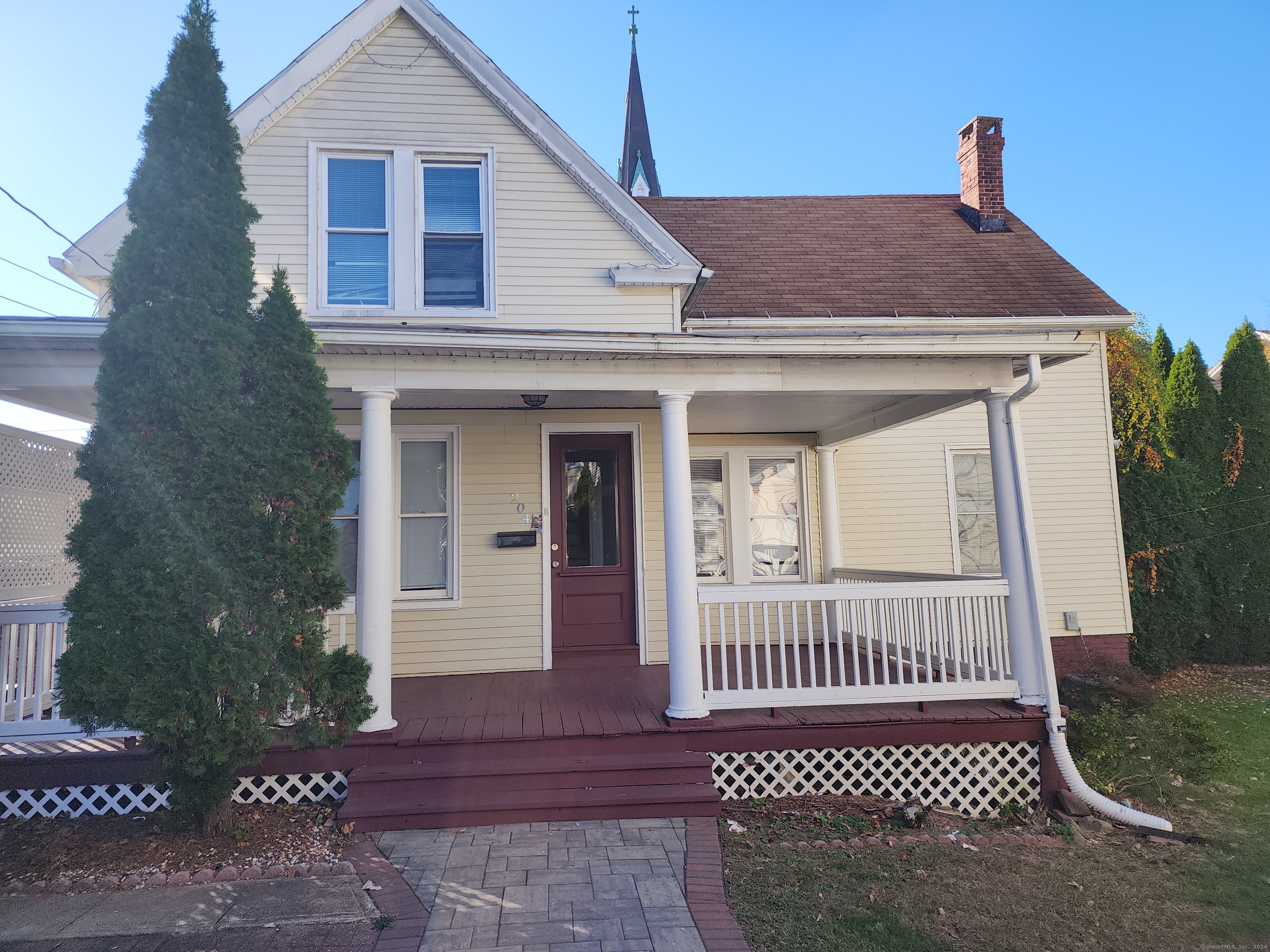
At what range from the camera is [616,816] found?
14.9ft

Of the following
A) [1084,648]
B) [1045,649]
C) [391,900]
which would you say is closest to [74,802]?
[391,900]

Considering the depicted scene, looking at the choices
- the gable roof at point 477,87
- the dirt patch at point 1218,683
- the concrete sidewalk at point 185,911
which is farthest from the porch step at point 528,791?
the dirt patch at point 1218,683

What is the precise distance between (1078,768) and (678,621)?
10.4ft

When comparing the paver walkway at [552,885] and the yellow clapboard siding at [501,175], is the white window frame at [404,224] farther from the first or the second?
the paver walkway at [552,885]

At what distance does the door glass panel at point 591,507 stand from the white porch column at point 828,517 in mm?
2431

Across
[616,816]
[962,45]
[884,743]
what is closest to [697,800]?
[616,816]

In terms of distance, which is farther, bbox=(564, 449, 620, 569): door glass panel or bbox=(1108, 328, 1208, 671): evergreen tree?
bbox=(1108, 328, 1208, 671): evergreen tree

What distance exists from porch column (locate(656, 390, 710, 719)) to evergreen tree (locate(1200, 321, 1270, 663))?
9.33m

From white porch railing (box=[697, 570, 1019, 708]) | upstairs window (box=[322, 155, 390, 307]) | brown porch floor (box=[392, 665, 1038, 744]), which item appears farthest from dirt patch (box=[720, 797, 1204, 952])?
upstairs window (box=[322, 155, 390, 307])

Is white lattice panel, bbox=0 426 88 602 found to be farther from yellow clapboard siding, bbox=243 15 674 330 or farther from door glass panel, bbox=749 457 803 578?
door glass panel, bbox=749 457 803 578

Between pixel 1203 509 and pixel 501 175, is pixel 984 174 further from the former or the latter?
pixel 501 175

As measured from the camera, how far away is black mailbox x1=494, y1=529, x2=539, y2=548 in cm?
709

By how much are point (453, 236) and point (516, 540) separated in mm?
2872

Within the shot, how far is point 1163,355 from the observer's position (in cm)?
1190
